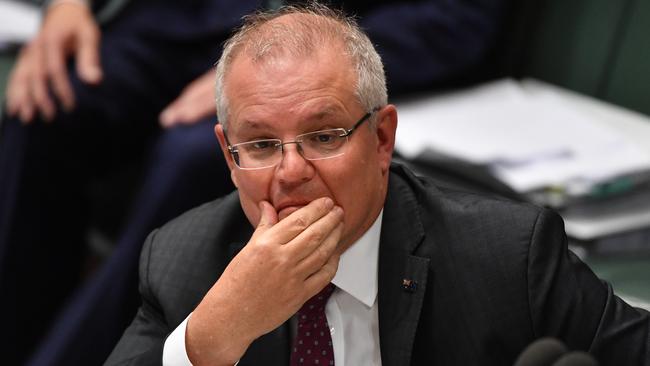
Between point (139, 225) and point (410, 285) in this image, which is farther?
point (139, 225)

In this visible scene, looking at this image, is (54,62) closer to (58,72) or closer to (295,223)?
(58,72)

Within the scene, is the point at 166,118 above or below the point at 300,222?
below

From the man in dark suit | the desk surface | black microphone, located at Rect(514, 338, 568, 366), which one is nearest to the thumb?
the man in dark suit

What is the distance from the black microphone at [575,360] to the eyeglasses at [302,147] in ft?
1.01

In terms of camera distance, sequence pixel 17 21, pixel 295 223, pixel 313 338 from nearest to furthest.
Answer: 1. pixel 295 223
2. pixel 313 338
3. pixel 17 21

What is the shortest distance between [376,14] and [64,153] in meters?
0.71

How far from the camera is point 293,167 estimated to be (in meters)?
0.82

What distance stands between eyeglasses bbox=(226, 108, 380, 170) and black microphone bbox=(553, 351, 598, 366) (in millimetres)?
307

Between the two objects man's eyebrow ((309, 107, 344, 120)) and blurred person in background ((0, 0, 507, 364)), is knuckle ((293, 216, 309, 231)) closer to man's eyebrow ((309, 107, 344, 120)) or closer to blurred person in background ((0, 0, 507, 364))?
man's eyebrow ((309, 107, 344, 120))

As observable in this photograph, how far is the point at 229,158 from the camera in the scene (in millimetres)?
889

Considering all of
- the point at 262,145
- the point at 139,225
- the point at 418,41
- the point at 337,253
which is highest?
the point at 262,145

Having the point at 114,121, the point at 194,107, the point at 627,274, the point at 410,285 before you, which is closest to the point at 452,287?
the point at 410,285

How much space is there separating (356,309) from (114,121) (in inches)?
41.8

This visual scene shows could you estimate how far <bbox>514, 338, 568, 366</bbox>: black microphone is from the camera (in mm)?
633
